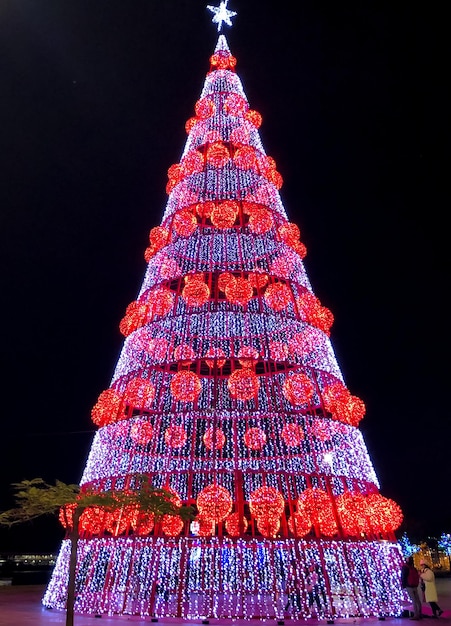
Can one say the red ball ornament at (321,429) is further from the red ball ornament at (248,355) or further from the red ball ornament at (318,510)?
the red ball ornament at (248,355)

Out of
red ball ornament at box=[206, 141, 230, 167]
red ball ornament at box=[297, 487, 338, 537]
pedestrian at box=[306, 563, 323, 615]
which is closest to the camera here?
pedestrian at box=[306, 563, 323, 615]

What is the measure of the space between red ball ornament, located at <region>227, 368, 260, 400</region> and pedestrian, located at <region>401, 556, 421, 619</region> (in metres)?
4.47

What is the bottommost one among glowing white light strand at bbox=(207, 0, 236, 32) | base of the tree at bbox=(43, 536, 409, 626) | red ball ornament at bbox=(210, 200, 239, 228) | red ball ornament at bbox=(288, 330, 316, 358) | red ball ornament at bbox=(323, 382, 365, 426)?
base of the tree at bbox=(43, 536, 409, 626)

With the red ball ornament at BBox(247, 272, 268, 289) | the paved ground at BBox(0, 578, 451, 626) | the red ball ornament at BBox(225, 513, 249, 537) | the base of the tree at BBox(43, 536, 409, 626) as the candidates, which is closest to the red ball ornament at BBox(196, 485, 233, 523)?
the base of the tree at BBox(43, 536, 409, 626)

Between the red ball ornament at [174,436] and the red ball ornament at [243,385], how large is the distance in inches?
55.1

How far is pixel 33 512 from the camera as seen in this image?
8.34 meters

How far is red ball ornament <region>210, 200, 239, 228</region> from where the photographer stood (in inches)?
543

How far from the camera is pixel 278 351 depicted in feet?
40.3

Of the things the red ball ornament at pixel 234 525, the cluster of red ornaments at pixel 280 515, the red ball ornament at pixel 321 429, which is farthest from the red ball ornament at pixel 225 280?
the red ball ornament at pixel 234 525

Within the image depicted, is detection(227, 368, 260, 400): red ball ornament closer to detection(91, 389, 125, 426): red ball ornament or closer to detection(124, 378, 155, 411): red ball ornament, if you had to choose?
detection(124, 378, 155, 411): red ball ornament

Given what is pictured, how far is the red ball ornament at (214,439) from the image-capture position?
435 inches

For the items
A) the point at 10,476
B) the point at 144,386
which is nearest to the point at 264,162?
the point at 144,386

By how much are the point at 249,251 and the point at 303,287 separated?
1.76m

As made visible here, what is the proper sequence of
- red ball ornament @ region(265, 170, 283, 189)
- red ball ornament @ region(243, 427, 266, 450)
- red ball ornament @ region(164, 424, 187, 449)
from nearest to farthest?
red ball ornament @ region(164, 424, 187, 449) < red ball ornament @ region(243, 427, 266, 450) < red ball ornament @ region(265, 170, 283, 189)
